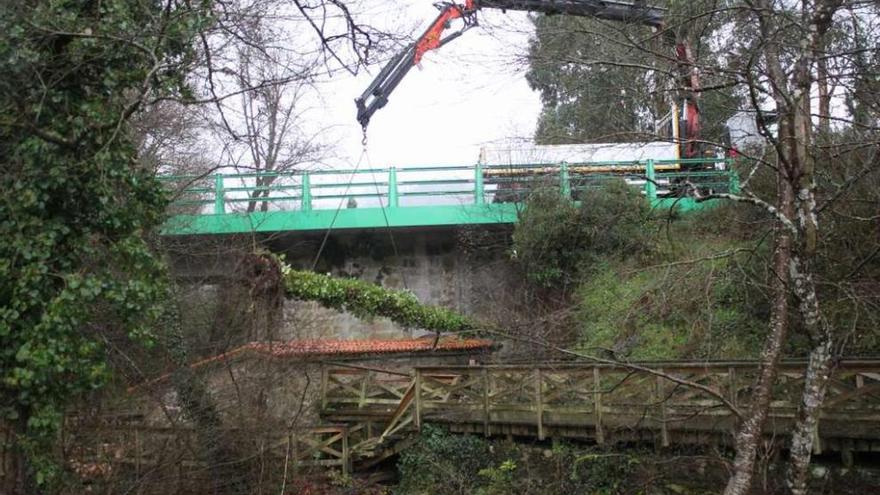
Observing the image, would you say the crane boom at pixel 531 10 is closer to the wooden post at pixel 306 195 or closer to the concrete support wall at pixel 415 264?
the wooden post at pixel 306 195

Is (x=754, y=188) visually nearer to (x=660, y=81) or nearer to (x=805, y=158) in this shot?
(x=660, y=81)

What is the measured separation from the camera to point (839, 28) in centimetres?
596

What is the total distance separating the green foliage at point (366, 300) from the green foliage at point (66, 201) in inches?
267

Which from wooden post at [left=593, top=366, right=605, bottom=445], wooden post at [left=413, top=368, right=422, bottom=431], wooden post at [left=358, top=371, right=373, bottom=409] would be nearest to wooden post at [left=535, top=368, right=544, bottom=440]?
wooden post at [left=593, top=366, right=605, bottom=445]

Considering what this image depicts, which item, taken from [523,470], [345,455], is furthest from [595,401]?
[345,455]

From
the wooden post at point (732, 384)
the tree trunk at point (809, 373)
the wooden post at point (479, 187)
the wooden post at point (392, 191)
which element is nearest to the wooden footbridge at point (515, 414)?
the wooden post at point (732, 384)

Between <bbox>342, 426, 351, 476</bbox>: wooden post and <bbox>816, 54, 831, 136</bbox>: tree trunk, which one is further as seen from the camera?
<bbox>342, 426, 351, 476</bbox>: wooden post

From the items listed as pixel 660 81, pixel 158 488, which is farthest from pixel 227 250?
pixel 660 81

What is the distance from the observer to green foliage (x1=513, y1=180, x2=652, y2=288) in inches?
567

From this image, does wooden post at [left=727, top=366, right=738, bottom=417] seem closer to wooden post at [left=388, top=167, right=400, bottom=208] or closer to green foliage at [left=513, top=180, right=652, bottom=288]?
green foliage at [left=513, top=180, right=652, bottom=288]

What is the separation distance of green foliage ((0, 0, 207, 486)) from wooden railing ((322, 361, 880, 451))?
4.16m

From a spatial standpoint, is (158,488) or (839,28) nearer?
(839,28)

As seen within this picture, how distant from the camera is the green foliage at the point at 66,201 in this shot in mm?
5031

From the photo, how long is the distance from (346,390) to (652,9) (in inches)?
355
